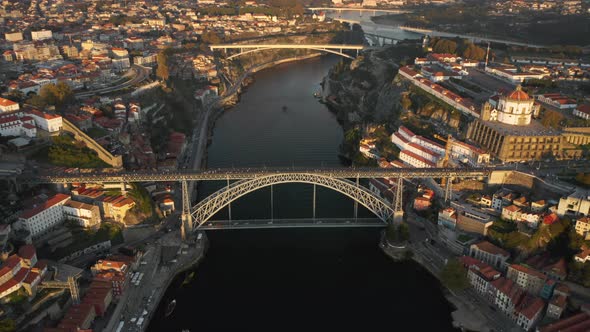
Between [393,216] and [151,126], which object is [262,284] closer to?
[393,216]

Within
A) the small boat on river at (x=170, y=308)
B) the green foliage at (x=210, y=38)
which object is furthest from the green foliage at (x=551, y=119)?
the green foliage at (x=210, y=38)

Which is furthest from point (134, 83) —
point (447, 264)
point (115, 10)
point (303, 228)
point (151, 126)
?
point (115, 10)

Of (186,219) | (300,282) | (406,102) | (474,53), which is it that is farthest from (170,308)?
(474,53)

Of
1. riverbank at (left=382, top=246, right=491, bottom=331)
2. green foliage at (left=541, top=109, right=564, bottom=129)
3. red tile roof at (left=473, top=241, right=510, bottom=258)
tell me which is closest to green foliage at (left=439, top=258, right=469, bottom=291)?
riverbank at (left=382, top=246, right=491, bottom=331)

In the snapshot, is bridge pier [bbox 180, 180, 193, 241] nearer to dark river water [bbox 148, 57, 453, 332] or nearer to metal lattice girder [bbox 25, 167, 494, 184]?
metal lattice girder [bbox 25, 167, 494, 184]

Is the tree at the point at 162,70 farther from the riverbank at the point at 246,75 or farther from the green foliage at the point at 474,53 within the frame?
the green foliage at the point at 474,53
